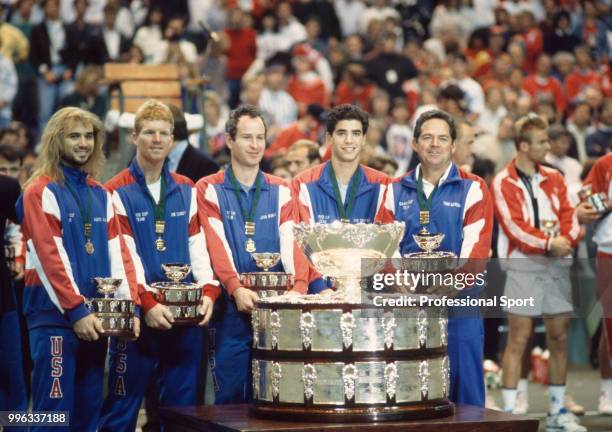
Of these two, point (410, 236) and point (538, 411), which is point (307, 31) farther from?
point (410, 236)

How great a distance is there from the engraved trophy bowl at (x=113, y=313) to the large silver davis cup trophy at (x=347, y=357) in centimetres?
92

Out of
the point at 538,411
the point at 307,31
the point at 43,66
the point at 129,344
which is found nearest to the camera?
the point at 129,344

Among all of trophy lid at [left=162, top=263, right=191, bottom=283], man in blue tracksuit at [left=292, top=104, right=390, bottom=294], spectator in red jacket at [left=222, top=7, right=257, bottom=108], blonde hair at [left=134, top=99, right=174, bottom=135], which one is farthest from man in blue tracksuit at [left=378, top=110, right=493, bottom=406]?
spectator in red jacket at [left=222, top=7, right=257, bottom=108]

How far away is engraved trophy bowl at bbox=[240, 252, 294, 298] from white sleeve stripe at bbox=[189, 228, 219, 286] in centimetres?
25

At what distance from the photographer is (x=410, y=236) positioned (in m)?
8.08

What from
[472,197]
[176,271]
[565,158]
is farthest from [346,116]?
[565,158]

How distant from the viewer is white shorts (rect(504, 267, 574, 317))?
9852mm

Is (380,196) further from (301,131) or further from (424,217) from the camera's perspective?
(301,131)

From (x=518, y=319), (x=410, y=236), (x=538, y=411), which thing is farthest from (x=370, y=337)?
(x=538, y=411)

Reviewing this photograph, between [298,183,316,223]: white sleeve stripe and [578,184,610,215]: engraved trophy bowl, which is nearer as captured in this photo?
[298,183,316,223]: white sleeve stripe

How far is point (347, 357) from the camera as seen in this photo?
6.42 m

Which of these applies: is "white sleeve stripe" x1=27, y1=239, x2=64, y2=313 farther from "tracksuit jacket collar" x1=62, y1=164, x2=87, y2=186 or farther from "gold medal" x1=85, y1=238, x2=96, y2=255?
"tracksuit jacket collar" x1=62, y1=164, x2=87, y2=186

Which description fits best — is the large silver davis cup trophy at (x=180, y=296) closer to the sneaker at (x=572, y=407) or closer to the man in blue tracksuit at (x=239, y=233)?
the man in blue tracksuit at (x=239, y=233)

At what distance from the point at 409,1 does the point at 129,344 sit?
14.0 meters
